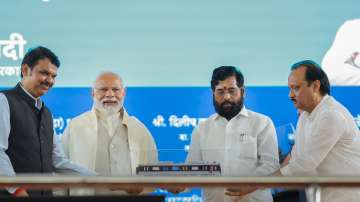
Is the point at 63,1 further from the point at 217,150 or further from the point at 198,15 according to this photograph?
the point at 217,150

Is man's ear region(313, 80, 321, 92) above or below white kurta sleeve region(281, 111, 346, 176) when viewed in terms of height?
above

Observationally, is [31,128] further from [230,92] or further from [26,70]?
[230,92]

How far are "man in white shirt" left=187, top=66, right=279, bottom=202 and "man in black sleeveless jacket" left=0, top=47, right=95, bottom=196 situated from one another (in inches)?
26.2

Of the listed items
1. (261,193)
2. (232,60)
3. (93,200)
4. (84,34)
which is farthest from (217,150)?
(93,200)

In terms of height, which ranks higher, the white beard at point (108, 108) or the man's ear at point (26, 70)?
the man's ear at point (26, 70)

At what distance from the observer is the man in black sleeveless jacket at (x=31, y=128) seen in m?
3.38

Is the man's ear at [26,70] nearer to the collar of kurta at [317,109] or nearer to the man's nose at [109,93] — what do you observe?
the man's nose at [109,93]

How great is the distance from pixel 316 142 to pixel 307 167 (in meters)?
0.12

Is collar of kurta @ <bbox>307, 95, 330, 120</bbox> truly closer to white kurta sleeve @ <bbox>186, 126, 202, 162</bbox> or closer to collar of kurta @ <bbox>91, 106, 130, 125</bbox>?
white kurta sleeve @ <bbox>186, 126, 202, 162</bbox>

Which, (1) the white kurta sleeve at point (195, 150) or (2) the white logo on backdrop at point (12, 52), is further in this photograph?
(2) the white logo on backdrop at point (12, 52)

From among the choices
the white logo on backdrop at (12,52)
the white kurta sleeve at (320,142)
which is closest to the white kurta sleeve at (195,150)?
the white kurta sleeve at (320,142)

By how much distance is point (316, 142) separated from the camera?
3.17m

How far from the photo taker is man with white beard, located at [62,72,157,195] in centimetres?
366

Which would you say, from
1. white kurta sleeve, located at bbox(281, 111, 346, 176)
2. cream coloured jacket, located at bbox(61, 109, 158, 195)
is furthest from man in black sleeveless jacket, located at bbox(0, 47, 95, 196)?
white kurta sleeve, located at bbox(281, 111, 346, 176)
